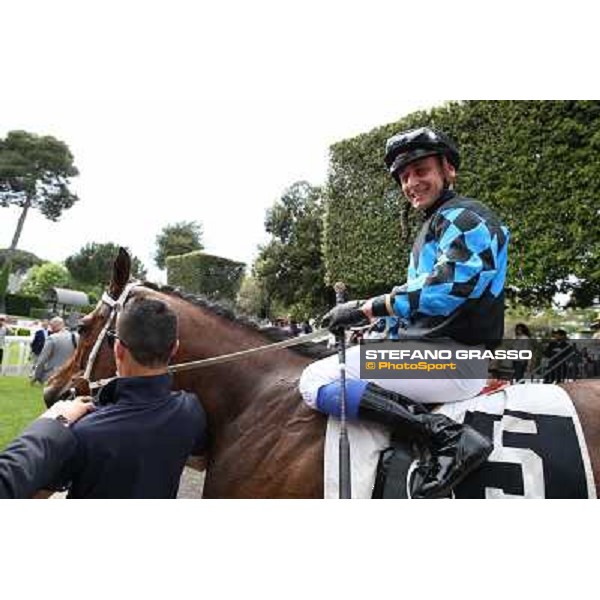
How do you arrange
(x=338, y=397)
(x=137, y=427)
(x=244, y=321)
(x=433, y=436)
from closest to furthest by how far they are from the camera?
1. (x=137, y=427)
2. (x=433, y=436)
3. (x=338, y=397)
4. (x=244, y=321)

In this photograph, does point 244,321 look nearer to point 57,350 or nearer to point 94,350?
point 94,350

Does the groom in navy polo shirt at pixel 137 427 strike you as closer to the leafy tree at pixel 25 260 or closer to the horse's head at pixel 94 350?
the horse's head at pixel 94 350

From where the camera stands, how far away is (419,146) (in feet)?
8.26

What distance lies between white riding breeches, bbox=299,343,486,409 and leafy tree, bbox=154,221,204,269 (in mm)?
59565

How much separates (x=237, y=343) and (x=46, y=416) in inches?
44.8

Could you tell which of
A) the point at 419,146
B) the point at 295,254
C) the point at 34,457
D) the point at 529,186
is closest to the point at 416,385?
the point at 419,146

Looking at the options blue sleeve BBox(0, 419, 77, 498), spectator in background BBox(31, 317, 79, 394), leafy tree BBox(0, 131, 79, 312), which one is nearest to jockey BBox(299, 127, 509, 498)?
blue sleeve BBox(0, 419, 77, 498)

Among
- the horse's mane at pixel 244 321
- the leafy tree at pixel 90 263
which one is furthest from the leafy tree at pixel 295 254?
the leafy tree at pixel 90 263

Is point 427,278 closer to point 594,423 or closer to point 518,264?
point 594,423

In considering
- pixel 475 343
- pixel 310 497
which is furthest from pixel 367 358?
pixel 310 497

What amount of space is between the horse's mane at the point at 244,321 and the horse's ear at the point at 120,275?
0.44 feet

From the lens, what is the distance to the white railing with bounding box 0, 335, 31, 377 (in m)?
14.5

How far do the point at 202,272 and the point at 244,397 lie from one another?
69.7 ft

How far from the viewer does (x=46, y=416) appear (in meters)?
1.75
